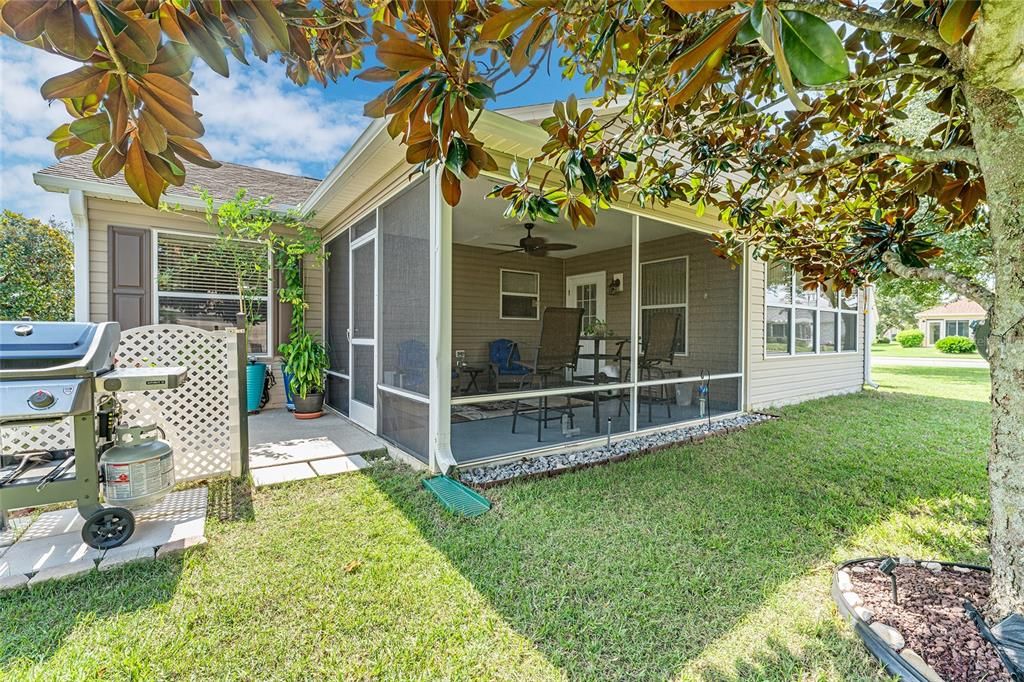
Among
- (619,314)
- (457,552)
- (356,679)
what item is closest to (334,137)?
(619,314)

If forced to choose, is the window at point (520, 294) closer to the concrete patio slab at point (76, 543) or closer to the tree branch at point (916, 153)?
the concrete patio slab at point (76, 543)

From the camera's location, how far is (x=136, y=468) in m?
2.43

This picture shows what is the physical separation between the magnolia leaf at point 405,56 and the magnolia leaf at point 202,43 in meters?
0.32

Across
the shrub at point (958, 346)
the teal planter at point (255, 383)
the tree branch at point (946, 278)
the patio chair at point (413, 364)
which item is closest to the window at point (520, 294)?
the teal planter at point (255, 383)

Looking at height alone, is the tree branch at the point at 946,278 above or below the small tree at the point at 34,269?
below

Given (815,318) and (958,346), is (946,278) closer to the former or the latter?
(815,318)

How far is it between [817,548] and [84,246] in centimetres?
730

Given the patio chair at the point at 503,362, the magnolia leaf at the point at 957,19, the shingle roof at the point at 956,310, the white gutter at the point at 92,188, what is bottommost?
the patio chair at the point at 503,362

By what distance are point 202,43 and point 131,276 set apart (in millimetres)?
5881

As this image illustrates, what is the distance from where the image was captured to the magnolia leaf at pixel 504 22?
101 cm

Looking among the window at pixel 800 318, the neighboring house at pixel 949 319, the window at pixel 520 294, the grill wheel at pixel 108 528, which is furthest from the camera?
the neighboring house at pixel 949 319

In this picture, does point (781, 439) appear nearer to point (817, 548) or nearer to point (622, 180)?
point (817, 548)

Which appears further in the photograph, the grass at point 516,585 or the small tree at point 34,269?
the small tree at point 34,269

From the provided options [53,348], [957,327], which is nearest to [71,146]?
[53,348]
